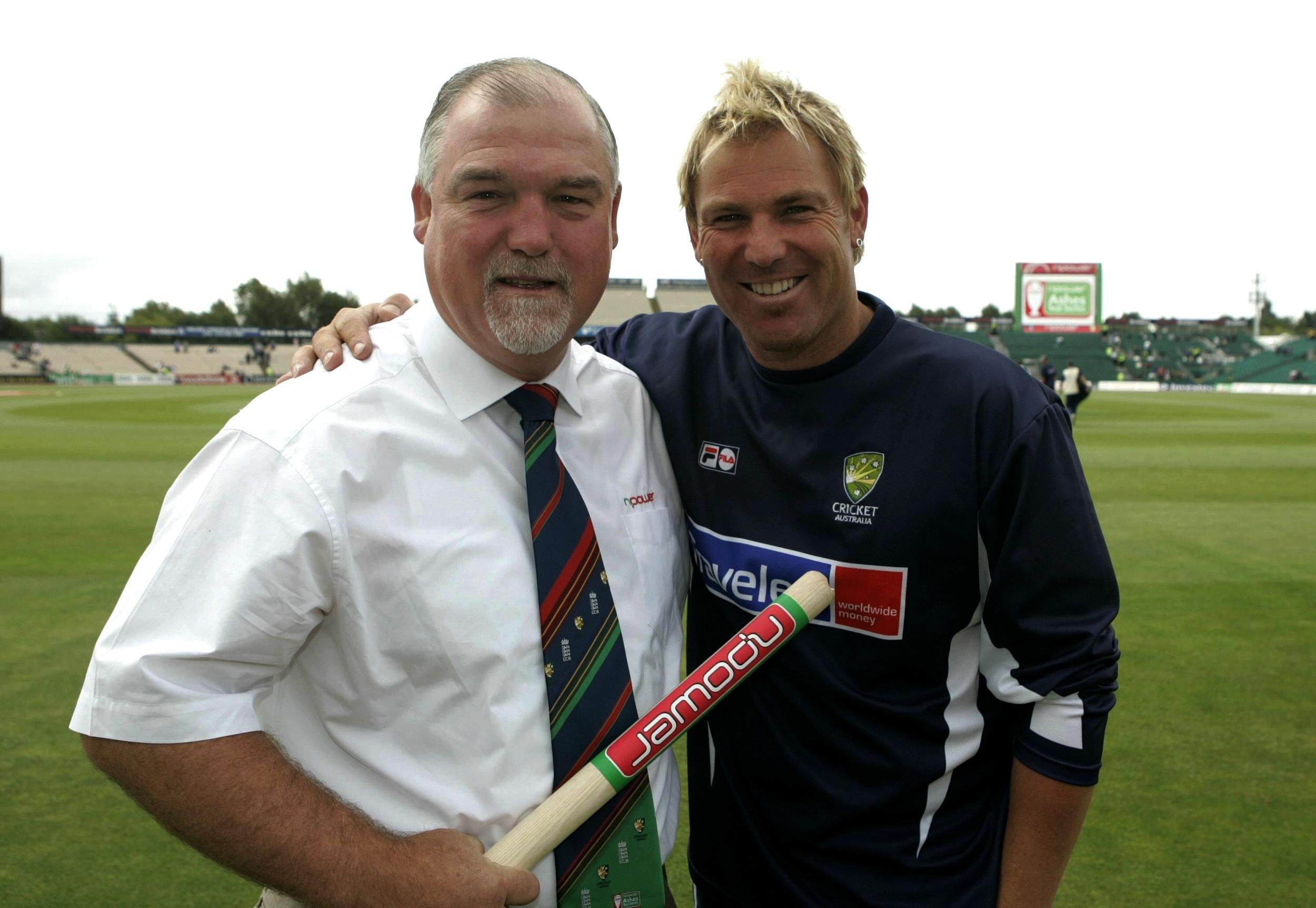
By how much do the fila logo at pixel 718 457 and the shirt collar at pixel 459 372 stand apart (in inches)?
22.4

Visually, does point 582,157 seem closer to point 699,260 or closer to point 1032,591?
point 699,260

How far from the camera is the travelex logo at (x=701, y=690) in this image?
1695 millimetres

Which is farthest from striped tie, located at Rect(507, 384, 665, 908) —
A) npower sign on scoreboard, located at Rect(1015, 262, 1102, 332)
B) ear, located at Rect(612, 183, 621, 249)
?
npower sign on scoreboard, located at Rect(1015, 262, 1102, 332)

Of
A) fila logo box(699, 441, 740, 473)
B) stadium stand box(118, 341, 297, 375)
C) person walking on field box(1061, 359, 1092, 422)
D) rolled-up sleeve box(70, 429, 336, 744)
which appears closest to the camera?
rolled-up sleeve box(70, 429, 336, 744)

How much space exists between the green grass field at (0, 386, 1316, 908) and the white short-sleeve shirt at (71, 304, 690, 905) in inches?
59.0

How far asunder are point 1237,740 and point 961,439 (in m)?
2.92

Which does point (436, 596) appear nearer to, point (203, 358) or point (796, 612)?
point (796, 612)

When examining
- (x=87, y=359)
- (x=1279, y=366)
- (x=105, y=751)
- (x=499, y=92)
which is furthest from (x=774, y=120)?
(x=87, y=359)

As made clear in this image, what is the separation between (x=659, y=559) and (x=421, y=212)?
96 cm

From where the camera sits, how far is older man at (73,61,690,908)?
4.75ft

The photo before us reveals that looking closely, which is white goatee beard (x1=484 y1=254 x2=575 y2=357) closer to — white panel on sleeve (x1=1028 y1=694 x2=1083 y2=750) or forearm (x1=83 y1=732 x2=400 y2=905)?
forearm (x1=83 y1=732 x2=400 y2=905)

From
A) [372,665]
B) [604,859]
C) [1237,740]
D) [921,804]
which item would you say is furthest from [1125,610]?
[372,665]

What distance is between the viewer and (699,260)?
228 centimetres

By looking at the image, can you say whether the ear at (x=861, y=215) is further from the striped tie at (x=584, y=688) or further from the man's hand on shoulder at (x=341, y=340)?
the man's hand on shoulder at (x=341, y=340)
